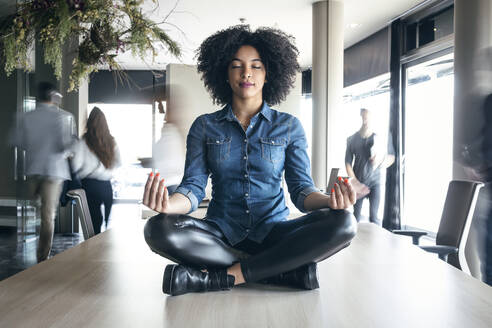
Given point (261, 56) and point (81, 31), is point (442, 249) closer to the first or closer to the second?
point (261, 56)

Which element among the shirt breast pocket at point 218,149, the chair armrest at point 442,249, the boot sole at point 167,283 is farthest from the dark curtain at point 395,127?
the boot sole at point 167,283

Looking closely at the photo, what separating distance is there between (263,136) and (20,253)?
267 cm

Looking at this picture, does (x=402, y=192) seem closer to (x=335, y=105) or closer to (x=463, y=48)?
(x=335, y=105)

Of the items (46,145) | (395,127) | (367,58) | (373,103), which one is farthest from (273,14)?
(46,145)

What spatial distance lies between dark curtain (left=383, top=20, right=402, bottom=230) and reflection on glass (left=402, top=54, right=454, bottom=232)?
11 cm

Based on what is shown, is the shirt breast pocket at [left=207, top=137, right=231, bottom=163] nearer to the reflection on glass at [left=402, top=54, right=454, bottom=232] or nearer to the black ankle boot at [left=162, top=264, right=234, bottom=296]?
the black ankle boot at [left=162, top=264, right=234, bottom=296]

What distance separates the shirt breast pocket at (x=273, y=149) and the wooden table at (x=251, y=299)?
1.36ft

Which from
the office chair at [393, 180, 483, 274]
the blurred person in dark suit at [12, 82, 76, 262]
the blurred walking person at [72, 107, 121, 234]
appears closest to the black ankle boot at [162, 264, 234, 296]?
the office chair at [393, 180, 483, 274]

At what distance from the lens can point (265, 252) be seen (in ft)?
3.96

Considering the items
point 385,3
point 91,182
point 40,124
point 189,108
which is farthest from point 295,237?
point 385,3

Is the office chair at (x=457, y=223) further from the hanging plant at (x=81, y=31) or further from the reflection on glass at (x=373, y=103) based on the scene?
the reflection on glass at (x=373, y=103)

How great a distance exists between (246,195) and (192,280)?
1.39 ft

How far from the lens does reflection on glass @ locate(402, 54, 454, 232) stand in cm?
545

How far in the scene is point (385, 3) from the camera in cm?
560
